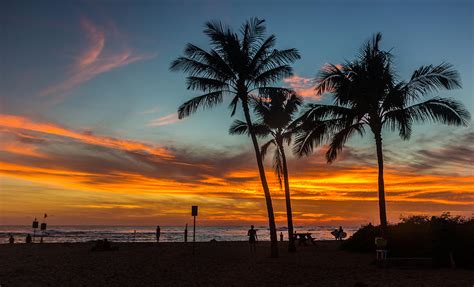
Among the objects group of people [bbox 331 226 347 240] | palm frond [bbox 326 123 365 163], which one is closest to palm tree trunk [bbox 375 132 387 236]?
palm frond [bbox 326 123 365 163]

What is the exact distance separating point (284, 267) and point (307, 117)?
816 cm

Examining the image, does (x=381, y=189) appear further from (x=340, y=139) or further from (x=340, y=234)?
(x=340, y=234)

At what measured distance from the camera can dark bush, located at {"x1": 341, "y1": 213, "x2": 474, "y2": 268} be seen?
17266mm

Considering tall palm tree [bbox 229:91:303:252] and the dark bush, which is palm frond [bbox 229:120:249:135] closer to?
tall palm tree [bbox 229:91:303:252]

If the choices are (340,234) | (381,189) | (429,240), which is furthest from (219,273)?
(340,234)

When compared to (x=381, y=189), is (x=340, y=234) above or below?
below

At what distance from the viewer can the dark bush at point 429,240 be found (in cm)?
1727

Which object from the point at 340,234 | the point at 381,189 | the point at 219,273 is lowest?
the point at 219,273

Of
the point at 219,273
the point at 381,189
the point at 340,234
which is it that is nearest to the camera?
the point at 219,273

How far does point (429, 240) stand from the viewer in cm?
Result: 1955

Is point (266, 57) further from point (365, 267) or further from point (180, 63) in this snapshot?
point (365, 267)

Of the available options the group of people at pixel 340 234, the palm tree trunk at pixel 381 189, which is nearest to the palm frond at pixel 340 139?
the palm tree trunk at pixel 381 189

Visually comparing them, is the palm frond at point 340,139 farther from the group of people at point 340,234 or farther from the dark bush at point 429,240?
the group of people at point 340,234

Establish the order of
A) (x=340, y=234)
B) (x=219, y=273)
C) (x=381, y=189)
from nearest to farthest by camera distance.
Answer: (x=219, y=273) < (x=381, y=189) < (x=340, y=234)
